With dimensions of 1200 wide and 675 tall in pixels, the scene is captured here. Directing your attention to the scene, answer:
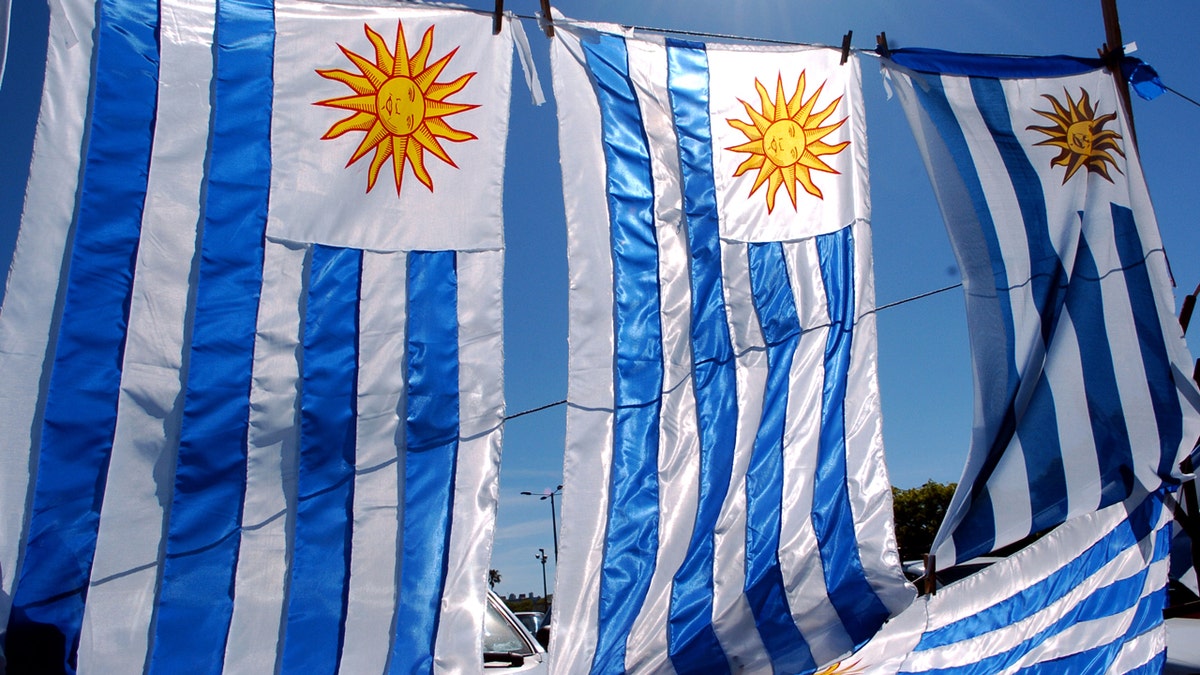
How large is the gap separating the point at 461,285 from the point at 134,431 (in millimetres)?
1228

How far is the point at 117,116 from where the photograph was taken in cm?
304

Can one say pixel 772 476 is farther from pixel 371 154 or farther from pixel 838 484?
pixel 371 154

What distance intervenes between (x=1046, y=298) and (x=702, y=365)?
2.01 metres

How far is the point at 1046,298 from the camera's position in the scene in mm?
4559

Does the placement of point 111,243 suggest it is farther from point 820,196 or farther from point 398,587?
point 820,196

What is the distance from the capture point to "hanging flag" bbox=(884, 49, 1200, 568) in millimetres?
4254

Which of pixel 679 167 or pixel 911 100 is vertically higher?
pixel 911 100

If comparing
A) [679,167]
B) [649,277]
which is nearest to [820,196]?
[679,167]

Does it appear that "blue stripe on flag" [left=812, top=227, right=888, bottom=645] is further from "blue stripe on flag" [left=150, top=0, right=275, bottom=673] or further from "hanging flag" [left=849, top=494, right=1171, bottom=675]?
"blue stripe on flag" [left=150, top=0, right=275, bottom=673]

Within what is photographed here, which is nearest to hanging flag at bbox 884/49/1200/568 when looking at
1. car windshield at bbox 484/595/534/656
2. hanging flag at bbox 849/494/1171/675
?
hanging flag at bbox 849/494/1171/675

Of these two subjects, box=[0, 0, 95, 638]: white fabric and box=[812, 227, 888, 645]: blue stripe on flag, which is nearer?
box=[0, 0, 95, 638]: white fabric

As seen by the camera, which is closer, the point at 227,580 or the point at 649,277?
the point at 227,580

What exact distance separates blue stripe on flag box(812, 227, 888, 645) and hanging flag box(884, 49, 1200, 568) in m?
0.54

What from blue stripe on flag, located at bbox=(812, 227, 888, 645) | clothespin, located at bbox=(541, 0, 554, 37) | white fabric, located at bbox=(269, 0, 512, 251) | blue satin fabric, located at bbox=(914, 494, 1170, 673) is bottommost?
blue satin fabric, located at bbox=(914, 494, 1170, 673)
